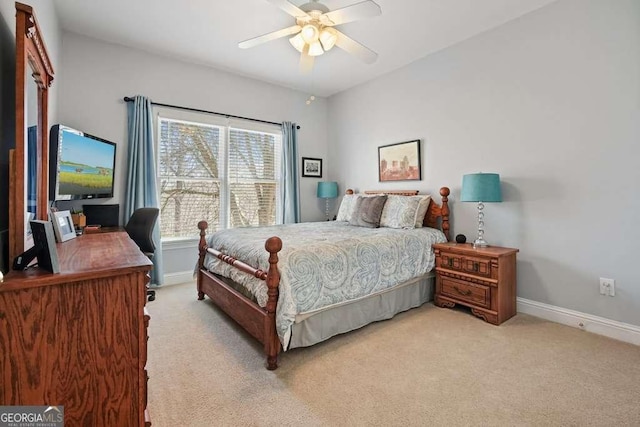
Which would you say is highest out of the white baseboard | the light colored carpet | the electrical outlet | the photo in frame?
the photo in frame

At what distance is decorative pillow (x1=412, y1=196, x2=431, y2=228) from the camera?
11.7 feet

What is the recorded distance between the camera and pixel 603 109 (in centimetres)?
253

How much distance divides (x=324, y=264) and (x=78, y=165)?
249 cm

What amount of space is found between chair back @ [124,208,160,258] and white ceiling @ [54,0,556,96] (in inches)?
76.4

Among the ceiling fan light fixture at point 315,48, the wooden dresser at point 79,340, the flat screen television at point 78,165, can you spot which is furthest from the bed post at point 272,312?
the flat screen television at point 78,165

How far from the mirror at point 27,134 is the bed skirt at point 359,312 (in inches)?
62.8

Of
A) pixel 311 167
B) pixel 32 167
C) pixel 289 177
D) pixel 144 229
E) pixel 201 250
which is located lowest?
pixel 201 250

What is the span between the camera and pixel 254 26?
3.13 metres

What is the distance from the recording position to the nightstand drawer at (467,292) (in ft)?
9.22

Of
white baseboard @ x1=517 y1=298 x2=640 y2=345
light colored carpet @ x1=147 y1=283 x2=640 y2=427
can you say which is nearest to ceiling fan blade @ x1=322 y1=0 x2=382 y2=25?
light colored carpet @ x1=147 y1=283 x2=640 y2=427

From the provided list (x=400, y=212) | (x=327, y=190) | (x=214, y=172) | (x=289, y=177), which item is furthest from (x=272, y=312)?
(x=327, y=190)

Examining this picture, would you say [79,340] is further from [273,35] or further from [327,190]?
[327,190]

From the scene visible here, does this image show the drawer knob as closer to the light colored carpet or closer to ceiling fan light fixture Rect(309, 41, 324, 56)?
the light colored carpet

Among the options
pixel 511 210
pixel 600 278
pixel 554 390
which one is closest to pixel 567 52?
pixel 511 210
